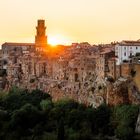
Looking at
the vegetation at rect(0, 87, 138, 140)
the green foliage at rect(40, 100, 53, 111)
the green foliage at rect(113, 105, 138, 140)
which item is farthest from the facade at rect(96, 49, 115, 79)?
the green foliage at rect(113, 105, 138, 140)

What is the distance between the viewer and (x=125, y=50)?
114 feet

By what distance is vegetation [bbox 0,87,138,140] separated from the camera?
27750mm

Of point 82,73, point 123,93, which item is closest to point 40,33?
point 82,73

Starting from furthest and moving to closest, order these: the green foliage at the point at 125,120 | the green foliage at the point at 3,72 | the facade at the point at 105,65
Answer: the green foliage at the point at 3,72 → the facade at the point at 105,65 → the green foliage at the point at 125,120

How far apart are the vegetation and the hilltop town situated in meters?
1.42

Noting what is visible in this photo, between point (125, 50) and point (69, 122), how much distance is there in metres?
7.09

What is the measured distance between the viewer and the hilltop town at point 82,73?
31.4m

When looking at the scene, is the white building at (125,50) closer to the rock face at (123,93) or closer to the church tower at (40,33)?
the rock face at (123,93)

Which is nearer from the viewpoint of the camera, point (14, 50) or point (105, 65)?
point (105, 65)

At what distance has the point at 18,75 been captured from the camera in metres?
47.9

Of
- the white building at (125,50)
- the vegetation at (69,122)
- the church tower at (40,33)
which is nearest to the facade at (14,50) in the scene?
the church tower at (40,33)

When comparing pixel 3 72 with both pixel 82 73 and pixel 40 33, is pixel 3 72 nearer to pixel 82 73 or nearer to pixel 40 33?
pixel 40 33

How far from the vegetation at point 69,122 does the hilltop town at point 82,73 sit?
1422mm

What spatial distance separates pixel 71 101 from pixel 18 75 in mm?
14564
